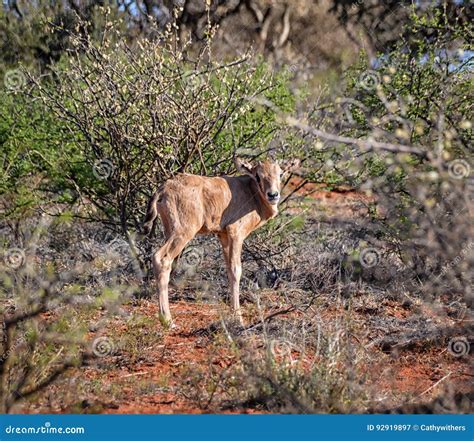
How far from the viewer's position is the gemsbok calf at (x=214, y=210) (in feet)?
26.5

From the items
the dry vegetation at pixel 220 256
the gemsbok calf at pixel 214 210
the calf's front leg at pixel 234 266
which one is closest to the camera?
the dry vegetation at pixel 220 256

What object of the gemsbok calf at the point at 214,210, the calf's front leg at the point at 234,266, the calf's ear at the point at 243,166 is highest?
the calf's ear at the point at 243,166

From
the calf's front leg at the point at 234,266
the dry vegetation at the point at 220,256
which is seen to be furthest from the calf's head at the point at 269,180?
the dry vegetation at the point at 220,256

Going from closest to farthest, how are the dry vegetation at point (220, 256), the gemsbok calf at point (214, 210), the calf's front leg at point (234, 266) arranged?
the dry vegetation at point (220, 256)
the gemsbok calf at point (214, 210)
the calf's front leg at point (234, 266)

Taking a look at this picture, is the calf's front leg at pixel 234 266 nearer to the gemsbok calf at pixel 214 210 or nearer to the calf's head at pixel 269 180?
the gemsbok calf at pixel 214 210

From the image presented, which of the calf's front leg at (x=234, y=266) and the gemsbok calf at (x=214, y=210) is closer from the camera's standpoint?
the gemsbok calf at (x=214, y=210)

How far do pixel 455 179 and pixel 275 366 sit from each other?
6.58 ft

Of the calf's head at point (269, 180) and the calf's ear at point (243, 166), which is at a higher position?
the calf's ear at point (243, 166)

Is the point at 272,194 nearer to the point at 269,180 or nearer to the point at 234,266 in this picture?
the point at 269,180

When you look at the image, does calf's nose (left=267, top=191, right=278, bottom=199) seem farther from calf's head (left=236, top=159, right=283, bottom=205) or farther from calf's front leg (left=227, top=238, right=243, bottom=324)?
calf's front leg (left=227, top=238, right=243, bottom=324)

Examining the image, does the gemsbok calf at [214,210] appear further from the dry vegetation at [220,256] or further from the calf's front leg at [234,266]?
the dry vegetation at [220,256]

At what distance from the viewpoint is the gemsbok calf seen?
8062mm

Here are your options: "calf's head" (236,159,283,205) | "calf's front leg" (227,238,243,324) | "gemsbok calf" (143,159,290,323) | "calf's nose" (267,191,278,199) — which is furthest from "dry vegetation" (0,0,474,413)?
"calf's nose" (267,191,278,199)

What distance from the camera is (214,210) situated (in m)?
8.27
